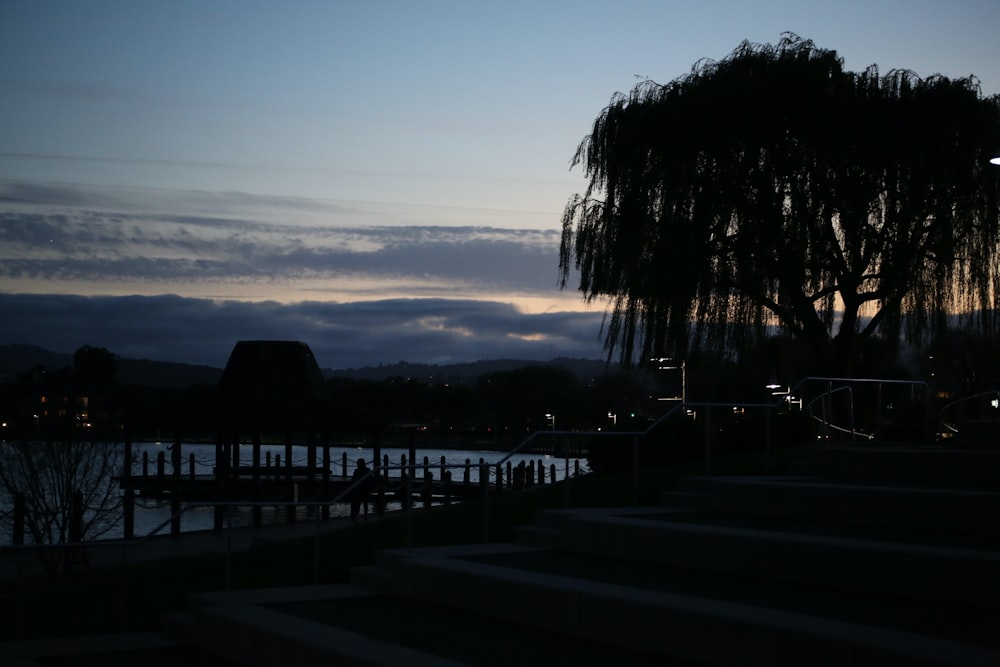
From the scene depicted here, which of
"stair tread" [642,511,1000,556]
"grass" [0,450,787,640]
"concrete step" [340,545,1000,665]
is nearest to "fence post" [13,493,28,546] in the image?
"grass" [0,450,787,640]

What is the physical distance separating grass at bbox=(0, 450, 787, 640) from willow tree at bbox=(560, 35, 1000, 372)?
521cm

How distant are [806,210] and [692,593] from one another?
14540 mm

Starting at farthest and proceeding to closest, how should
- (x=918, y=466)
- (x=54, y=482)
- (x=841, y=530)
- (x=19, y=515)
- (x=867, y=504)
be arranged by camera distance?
(x=54, y=482)
(x=19, y=515)
(x=918, y=466)
(x=867, y=504)
(x=841, y=530)

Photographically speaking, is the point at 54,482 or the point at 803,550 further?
the point at 54,482

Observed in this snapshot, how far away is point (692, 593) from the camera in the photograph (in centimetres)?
713

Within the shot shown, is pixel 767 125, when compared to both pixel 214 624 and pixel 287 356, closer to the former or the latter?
pixel 214 624

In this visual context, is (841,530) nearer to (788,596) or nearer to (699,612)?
(788,596)

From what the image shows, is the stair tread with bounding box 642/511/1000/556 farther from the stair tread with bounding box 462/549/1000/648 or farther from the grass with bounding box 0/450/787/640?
the grass with bounding box 0/450/787/640

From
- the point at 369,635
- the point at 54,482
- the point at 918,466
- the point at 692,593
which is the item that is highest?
the point at 918,466

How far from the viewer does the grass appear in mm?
11500

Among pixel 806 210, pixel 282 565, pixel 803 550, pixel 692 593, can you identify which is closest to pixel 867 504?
pixel 803 550

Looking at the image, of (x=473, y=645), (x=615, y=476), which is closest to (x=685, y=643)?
(x=473, y=645)

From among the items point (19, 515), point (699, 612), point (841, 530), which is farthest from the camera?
point (19, 515)

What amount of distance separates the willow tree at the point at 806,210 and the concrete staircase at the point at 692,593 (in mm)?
10692
